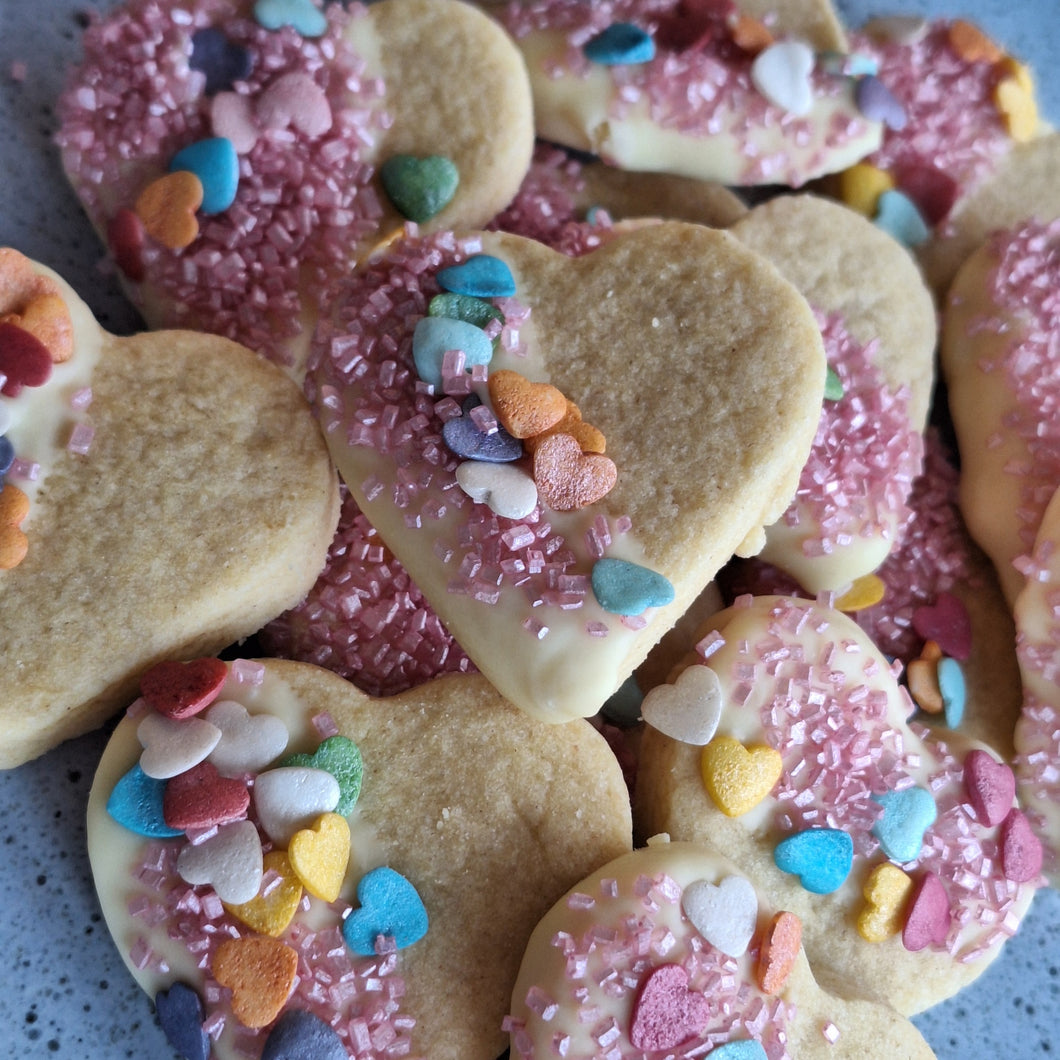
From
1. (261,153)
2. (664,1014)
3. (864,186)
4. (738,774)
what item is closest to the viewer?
(664,1014)

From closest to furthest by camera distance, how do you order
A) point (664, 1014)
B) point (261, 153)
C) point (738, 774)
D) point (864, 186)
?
point (664, 1014) < point (738, 774) < point (261, 153) < point (864, 186)

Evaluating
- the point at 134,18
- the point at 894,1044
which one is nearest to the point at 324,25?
the point at 134,18

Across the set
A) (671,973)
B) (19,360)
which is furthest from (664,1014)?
(19,360)

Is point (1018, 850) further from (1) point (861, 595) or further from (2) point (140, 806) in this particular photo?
(2) point (140, 806)

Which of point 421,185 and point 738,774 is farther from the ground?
point 421,185

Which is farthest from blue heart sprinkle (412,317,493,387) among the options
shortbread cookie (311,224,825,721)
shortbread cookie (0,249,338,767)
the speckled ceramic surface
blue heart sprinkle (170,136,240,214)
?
the speckled ceramic surface

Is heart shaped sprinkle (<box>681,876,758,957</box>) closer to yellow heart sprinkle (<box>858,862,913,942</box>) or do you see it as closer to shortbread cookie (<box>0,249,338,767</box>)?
yellow heart sprinkle (<box>858,862,913,942</box>)

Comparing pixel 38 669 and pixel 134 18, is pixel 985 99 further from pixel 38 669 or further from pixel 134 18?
pixel 38 669

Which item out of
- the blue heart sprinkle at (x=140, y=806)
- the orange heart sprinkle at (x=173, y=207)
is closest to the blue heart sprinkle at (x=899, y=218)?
the orange heart sprinkle at (x=173, y=207)
